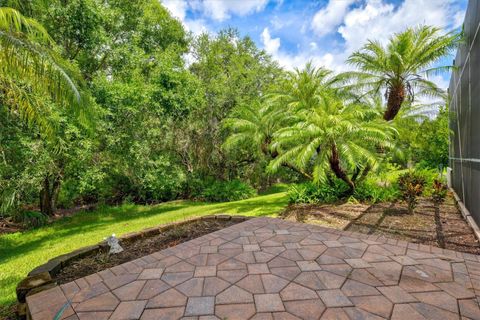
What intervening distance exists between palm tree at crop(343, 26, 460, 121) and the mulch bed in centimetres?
870

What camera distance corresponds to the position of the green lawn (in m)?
5.79

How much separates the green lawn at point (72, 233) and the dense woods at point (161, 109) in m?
1.48

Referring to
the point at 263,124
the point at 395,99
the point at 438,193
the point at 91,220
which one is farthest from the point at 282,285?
the point at 91,220

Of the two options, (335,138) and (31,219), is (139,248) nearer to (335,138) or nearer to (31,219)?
(335,138)

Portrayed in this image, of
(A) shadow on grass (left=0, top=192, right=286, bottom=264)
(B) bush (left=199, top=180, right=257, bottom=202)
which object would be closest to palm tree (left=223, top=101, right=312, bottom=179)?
(A) shadow on grass (left=0, top=192, right=286, bottom=264)

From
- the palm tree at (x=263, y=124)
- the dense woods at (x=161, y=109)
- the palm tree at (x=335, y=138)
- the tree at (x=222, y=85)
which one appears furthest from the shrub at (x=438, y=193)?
the tree at (x=222, y=85)

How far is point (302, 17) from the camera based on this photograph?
383 inches

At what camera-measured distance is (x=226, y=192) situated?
617 inches

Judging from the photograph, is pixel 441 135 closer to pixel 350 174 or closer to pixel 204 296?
pixel 350 174

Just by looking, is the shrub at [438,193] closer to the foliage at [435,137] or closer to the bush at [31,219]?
the foliage at [435,137]

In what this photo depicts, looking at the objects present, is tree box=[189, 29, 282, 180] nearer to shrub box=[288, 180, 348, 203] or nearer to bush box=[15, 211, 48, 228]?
shrub box=[288, 180, 348, 203]

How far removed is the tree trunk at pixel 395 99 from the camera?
9.71 meters

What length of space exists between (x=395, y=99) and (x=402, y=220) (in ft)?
19.2

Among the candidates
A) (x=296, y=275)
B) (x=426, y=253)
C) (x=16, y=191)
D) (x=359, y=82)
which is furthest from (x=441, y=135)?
(x=16, y=191)
